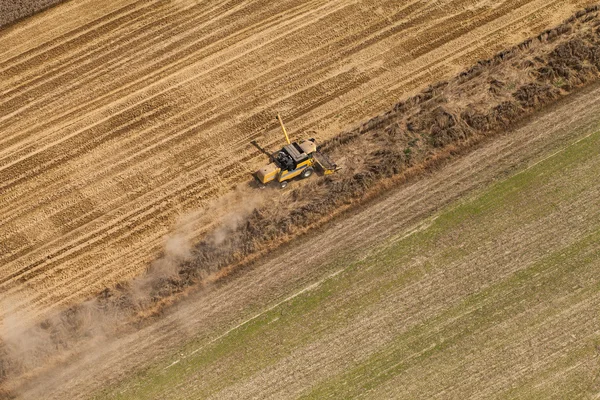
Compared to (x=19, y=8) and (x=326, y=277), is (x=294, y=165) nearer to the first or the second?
(x=326, y=277)

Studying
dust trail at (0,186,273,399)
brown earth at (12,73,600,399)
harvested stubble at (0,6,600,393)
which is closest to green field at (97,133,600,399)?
brown earth at (12,73,600,399)

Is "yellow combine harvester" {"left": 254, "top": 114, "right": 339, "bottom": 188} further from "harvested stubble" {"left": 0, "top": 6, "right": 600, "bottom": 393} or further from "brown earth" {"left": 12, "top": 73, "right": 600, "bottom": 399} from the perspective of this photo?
"brown earth" {"left": 12, "top": 73, "right": 600, "bottom": 399}

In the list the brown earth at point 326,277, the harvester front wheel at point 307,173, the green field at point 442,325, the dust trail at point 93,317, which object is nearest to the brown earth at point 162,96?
the dust trail at point 93,317

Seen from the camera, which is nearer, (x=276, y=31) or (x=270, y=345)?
(x=270, y=345)

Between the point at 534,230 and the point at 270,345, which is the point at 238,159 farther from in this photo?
the point at 534,230

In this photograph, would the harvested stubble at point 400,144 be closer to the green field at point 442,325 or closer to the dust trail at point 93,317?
the dust trail at point 93,317

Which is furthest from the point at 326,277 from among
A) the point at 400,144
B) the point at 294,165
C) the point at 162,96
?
the point at 162,96

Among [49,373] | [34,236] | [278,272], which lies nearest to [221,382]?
[278,272]
